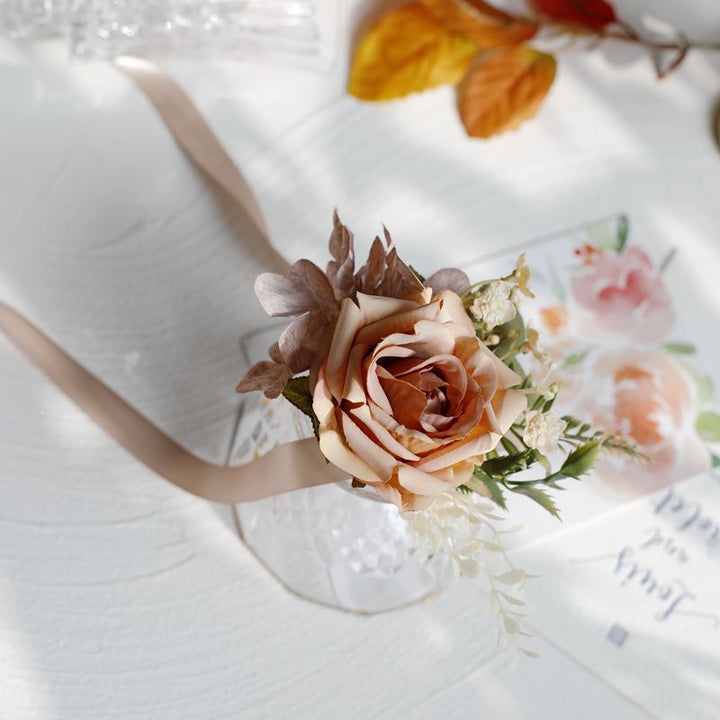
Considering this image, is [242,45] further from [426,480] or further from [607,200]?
[426,480]

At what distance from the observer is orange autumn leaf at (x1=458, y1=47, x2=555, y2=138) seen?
764 mm

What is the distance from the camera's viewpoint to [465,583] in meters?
0.69

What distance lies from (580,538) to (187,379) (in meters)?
0.32

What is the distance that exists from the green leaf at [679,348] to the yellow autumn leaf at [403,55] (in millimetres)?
281

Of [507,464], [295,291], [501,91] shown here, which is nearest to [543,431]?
[507,464]

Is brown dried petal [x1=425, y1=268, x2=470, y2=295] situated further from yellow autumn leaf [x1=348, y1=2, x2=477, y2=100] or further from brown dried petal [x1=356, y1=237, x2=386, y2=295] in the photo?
yellow autumn leaf [x1=348, y1=2, x2=477, y2=100]

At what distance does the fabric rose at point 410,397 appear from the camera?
1.38ft

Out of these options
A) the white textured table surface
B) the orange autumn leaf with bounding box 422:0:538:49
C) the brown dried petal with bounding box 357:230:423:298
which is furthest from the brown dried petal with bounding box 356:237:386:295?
the orange autumn leaf with bounding box 422:0:538:49

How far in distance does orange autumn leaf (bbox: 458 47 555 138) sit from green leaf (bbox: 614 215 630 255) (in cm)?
11

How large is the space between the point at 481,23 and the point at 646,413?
339 millimetres

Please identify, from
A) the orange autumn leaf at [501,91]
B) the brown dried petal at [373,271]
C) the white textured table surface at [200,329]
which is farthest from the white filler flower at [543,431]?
the orange autumn leaf at [501,91]

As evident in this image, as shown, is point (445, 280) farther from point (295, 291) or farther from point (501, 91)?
point (501, 91)

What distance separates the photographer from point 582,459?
48 cm

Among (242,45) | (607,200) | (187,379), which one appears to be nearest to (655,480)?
(607,200)
